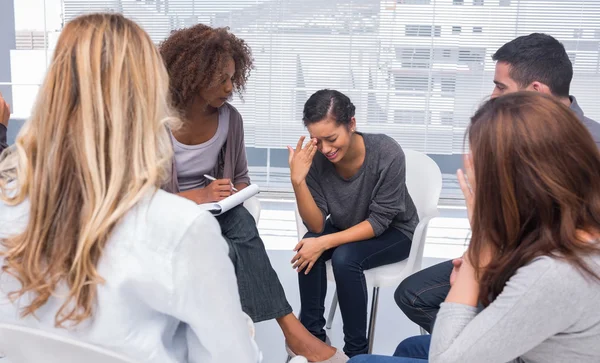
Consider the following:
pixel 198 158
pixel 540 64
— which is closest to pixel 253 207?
pixel 198 158

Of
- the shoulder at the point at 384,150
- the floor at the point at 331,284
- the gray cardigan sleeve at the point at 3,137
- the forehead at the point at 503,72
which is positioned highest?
the forehead at the point at 503,72

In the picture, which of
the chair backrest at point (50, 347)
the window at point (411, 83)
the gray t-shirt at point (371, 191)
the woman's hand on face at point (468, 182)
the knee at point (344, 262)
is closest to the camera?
the chair backrest at point (50, 347)

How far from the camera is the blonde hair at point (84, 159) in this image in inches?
36.5

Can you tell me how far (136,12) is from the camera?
4.38m

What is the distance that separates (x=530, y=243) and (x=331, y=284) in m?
2.08

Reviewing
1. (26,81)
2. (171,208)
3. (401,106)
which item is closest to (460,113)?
(401,106)

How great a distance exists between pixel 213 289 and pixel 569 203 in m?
0.61

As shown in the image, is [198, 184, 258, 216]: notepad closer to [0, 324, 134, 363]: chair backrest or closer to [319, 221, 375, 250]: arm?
[319, 221, 375, 250]: arm

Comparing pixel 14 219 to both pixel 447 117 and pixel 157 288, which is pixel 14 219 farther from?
pixel 447 117

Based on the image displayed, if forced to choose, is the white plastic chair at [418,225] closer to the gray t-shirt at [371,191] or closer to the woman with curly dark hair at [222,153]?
the gray t-shirt at [371,191]

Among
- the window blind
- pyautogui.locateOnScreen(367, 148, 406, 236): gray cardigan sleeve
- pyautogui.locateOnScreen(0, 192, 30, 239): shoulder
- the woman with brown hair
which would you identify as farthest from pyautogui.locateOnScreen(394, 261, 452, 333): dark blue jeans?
the window blind

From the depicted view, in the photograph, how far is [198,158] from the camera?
7.52 feet

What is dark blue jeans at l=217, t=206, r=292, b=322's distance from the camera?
6.70 feet

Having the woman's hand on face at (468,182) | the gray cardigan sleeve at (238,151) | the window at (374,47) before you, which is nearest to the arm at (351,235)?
the gray cardigan sleeve at (238,151)
